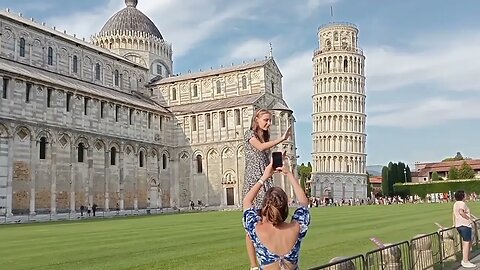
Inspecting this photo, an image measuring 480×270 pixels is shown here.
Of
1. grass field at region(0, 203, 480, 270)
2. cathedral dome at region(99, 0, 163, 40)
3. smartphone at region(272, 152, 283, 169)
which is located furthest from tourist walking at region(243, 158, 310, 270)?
cathedral dome at region(99, 0, 163, 40)

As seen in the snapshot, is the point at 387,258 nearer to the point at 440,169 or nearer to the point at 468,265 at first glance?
the point at 468,265

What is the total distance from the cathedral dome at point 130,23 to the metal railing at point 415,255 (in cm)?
6267

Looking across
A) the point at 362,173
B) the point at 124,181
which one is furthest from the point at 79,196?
the point at 362,173

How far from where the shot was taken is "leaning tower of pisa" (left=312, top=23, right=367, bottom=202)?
94.2m

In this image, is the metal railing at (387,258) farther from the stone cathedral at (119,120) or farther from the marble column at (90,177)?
the marble column at (90,177)

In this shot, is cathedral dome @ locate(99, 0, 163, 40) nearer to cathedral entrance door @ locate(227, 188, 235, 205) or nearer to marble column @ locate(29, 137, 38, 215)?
cathedral entrance door @ locate(227, 188, 235, 205)

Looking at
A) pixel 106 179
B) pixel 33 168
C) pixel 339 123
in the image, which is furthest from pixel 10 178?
pixel 339 123

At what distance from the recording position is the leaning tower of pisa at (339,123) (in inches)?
3711

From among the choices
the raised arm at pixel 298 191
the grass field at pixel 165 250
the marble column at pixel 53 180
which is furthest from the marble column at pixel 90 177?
the raised arm at pixel 298 191

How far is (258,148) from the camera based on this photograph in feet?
20.2

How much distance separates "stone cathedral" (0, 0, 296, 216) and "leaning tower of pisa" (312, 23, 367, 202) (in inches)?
1302

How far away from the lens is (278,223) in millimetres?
4863

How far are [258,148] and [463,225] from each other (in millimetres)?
7553

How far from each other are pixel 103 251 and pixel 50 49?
4191cm
